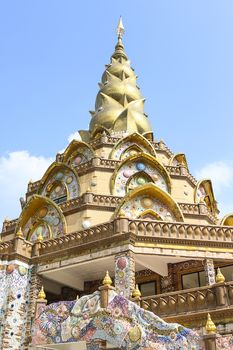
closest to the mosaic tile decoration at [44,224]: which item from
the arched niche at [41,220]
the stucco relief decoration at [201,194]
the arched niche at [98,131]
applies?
the arched niche at [41,220]

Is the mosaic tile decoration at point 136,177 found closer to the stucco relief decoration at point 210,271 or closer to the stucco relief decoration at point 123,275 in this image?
the stucco relief decoration at point 123,275

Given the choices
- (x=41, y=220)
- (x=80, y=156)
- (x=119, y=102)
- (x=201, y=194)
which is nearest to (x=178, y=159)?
(x=201, y=194)

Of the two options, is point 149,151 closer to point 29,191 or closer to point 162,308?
point 29,191

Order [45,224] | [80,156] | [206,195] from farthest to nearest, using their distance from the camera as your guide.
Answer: [80,156] → [206,195] → [45,224]

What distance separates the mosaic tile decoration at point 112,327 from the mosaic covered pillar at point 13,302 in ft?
14.5

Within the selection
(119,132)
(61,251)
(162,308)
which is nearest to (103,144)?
(119,132)

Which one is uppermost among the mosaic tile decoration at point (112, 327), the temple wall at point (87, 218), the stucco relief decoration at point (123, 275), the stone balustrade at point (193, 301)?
the temple wall at point (87, 218)

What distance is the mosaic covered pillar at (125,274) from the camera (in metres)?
18.4

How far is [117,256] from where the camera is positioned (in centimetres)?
1952

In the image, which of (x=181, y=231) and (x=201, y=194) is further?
(x=201, y=194)

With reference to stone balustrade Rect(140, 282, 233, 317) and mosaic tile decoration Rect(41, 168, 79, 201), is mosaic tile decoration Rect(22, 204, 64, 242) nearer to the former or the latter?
mosaic tile decoration Rect(41, 168, 79, 201)

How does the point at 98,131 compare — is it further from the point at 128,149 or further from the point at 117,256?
the point at 117,256

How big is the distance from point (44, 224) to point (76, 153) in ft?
27.6

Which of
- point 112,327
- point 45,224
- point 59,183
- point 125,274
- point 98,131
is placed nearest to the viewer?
point 112,327
